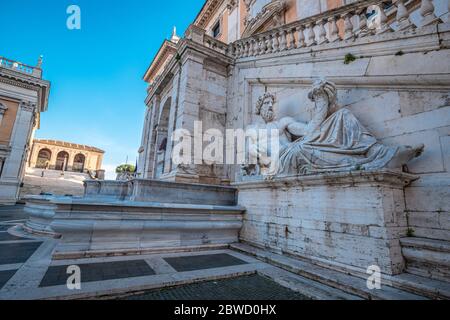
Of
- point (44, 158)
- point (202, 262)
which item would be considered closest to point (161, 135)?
point (202, 262)

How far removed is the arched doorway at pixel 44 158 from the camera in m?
45.4

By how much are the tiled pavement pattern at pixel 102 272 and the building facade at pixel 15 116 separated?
72.7ft

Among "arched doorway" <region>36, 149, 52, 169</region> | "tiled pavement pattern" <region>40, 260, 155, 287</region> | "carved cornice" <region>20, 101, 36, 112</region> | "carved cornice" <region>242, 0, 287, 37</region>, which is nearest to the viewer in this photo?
"tiled pavement pattern" <region>40, 260, 155, 287</region>

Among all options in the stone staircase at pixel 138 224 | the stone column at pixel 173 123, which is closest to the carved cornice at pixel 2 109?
A: the stone column at pixel 173 123

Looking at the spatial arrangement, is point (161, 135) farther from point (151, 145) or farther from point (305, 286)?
point (305, 286)

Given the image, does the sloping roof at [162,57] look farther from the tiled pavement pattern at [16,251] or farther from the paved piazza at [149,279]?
the paved piazza at [149,279]

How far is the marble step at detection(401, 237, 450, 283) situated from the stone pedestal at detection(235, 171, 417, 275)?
Answer: 0.27ft

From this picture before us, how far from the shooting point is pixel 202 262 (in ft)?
10.3

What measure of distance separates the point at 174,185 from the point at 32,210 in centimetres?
351

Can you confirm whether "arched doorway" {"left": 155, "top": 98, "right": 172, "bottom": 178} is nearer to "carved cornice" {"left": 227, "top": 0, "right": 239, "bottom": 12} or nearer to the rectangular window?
the rectangular window

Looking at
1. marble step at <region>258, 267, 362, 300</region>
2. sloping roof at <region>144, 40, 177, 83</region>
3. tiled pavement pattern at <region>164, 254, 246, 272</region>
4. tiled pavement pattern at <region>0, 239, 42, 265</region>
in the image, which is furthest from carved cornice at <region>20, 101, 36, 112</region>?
marble step at <region>258, 267, 362, 300</region>

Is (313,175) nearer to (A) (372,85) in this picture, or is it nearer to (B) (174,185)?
(A) (372,85)

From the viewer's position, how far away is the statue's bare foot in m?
2.79

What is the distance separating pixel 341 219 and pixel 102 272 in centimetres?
293
